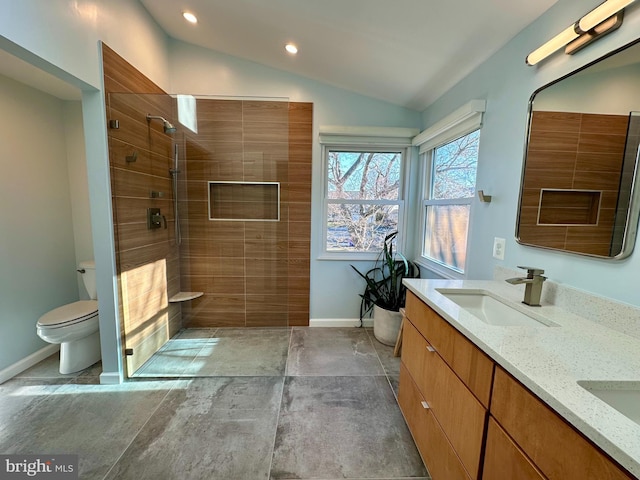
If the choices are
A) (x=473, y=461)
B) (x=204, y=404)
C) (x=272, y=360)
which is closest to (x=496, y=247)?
(x=473, y=461)

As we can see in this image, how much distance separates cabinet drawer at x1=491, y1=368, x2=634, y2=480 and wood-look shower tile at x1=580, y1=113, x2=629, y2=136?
1.02 metres

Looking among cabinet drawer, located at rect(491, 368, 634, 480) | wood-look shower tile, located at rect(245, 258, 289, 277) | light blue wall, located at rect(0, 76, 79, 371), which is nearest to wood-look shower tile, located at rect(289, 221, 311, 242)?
wood-look shower tile, located at rect(245, 258, 289, 277)

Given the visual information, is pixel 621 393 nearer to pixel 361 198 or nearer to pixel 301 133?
pixel 361 198

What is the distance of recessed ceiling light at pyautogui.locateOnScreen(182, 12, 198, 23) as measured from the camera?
2088mm

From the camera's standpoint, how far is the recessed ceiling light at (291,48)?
2.15 m

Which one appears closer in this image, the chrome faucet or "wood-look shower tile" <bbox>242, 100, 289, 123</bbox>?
the chrome faucet

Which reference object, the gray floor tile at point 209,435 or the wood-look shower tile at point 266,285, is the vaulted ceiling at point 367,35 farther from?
the gray floor tile at point 209,435

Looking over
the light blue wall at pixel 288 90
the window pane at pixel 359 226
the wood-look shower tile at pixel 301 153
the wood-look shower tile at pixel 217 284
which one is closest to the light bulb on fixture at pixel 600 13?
the light blue wall at pixel 288 90

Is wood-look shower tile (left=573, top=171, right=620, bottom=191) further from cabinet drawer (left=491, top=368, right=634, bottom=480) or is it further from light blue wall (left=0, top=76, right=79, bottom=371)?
light blue wall (left=0, top=76, right=79, bottom=371)

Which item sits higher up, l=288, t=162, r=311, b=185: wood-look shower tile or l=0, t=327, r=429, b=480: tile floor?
l=288, t=162, r=311, b=185: wood-look shower tile

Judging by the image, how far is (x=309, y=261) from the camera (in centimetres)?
283

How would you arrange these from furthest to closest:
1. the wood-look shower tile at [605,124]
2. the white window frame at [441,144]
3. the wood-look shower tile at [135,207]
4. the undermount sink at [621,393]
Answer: the wood-look shower tile at [135,207] → the white window frame at [441,144] → the wood-look shower tile at [605,124] → the undermount sink at [621,393]

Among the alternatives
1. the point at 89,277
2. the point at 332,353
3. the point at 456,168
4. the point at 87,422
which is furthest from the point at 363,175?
the point at 87,422

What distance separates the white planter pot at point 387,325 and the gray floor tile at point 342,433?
561 millimetres
